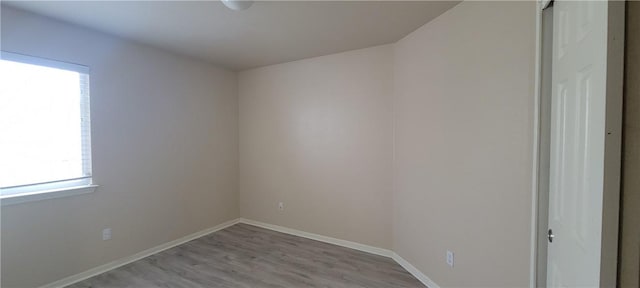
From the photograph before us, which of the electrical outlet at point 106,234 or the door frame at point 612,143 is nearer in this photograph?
the door frame at point 612,143

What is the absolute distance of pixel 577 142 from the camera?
0.91 m

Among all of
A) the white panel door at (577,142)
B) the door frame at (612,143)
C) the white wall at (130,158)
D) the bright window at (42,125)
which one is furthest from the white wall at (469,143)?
the bright window at (42,125)

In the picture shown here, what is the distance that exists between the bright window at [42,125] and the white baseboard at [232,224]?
875 mm

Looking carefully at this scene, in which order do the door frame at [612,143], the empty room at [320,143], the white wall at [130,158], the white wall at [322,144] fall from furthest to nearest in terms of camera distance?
the white wall at [322,144]
the white wall at [130,158]
the empty room at [320,143]
the door frame at [612,143]

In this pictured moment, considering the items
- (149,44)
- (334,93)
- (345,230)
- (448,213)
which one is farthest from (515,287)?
(149,44)

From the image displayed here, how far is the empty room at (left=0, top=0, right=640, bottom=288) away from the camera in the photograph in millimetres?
932

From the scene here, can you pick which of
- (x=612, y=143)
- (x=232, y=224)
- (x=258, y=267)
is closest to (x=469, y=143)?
(x=612, y=143)

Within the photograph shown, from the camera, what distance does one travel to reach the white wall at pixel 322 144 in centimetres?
306

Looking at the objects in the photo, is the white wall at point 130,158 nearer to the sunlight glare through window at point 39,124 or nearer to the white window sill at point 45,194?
the white window sill at point 45,194

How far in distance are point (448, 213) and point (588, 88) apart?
63.1 inches

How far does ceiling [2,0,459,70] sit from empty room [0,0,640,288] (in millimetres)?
23

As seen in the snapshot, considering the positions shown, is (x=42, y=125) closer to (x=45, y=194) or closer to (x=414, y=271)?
(x=45, y=194)

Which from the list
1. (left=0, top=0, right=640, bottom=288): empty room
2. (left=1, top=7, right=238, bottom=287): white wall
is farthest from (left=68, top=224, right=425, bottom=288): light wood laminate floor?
(left=1, top=7, right=238, bottom=287): white wall

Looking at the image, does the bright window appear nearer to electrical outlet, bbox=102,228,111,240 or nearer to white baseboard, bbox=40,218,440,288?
electrical outlet, bbox=102,228,111,240
